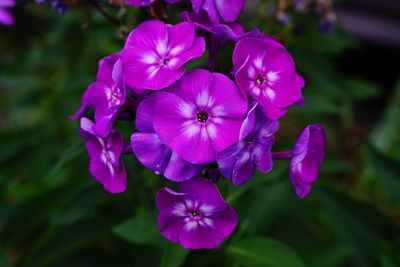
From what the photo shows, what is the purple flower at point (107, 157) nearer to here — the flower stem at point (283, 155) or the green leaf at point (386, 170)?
the flower stem at point (283, 155)

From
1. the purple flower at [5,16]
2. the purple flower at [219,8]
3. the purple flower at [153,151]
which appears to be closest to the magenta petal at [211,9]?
the purple flower at [219,8]

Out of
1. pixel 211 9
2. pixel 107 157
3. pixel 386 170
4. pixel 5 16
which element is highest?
pixel 211 9

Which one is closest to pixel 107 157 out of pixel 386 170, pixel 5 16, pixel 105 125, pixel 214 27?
pixel 105 125

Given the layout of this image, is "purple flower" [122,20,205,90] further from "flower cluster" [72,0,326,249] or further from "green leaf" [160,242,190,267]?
"green leaf" [160,242,190,267]

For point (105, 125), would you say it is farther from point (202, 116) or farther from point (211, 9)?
point (211, 9)

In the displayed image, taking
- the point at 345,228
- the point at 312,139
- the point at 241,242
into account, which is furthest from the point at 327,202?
the point at 312,139

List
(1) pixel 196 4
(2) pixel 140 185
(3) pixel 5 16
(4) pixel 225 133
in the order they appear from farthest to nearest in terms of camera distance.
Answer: (3) pixel 5 16 → (2) pixel 140 185 → (1) pixel 196 4 → (4) pixel 225 133

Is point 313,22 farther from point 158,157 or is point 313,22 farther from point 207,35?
point 158,157

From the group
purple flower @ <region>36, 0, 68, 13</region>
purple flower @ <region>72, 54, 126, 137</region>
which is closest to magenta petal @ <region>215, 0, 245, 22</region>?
purple flower @ <region>72, 54, 126, 137</region>
